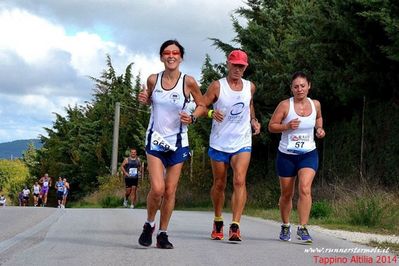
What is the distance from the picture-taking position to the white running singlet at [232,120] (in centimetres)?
786

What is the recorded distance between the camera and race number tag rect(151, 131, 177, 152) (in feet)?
23.3

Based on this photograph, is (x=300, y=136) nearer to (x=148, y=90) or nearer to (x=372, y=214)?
(x=148, y=90)

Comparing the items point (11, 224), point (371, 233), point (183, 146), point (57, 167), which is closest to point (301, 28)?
point (371, 233)

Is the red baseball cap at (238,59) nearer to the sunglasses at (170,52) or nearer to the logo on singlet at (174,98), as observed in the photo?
the sunglasses at (170,52)

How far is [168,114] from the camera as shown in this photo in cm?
717

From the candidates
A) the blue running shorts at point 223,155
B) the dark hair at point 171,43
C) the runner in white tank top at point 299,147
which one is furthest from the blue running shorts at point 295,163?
the dark hair at point 171,43

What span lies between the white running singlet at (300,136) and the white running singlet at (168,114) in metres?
1.57

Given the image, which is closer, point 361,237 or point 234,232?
point 234,232

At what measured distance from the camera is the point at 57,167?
165 feet

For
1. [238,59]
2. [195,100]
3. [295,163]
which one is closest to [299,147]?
[295,163]

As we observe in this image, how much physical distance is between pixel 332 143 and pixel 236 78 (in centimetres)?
1166

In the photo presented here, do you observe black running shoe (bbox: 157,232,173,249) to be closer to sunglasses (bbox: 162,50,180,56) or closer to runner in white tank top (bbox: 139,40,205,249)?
runner in white tank top (bbox: 139,40,205,249)

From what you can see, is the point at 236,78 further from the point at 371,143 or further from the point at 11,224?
the point at 371,143

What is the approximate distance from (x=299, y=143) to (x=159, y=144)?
6.34 ft
